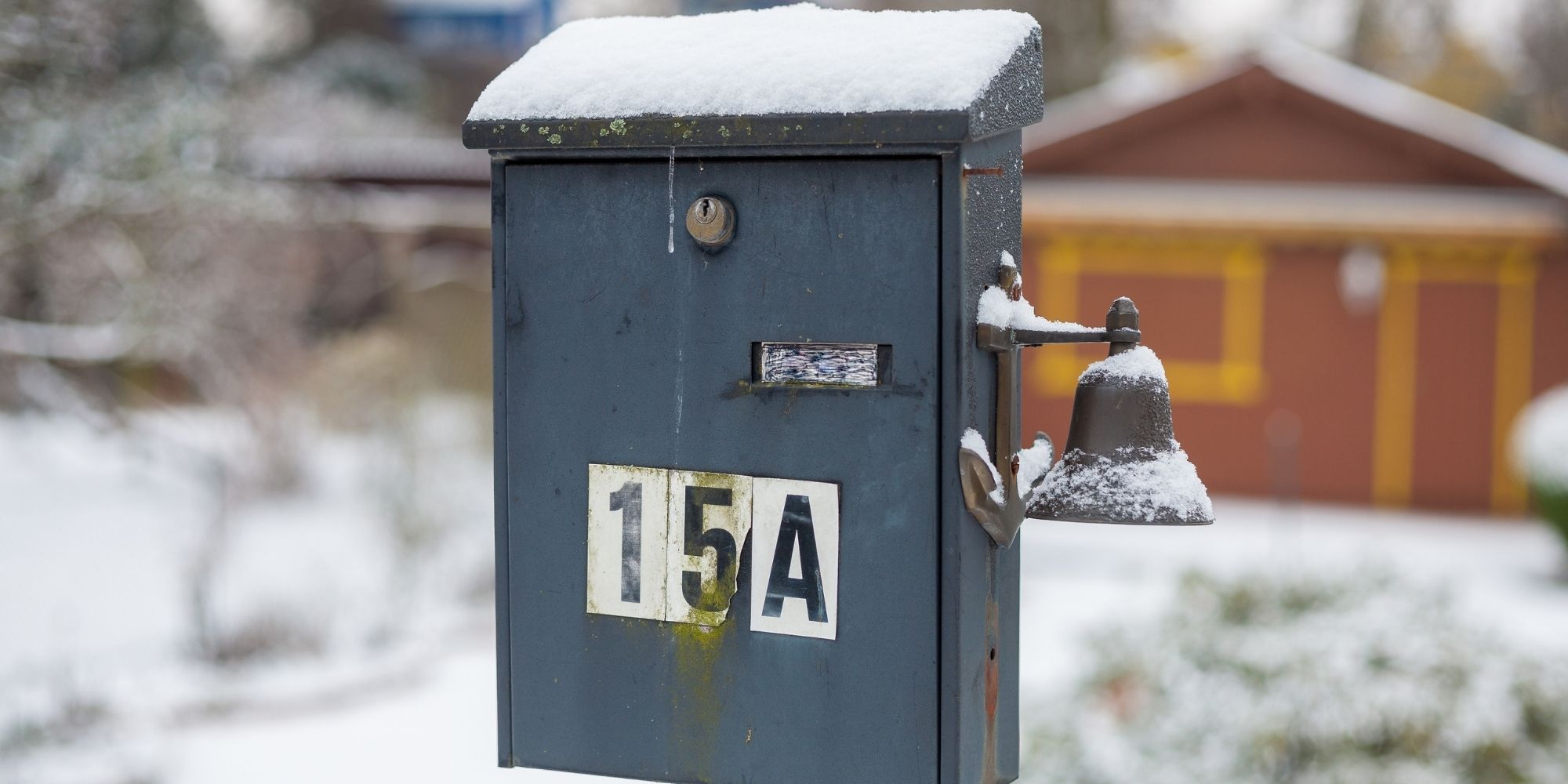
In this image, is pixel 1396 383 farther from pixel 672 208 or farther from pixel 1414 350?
pixel 672 208

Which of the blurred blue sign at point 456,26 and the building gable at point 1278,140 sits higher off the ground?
the blurred blue sign at point 456,26

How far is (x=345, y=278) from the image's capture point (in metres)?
13.9

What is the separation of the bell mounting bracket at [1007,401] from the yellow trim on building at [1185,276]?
10638mm

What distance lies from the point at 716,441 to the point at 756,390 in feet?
0.25

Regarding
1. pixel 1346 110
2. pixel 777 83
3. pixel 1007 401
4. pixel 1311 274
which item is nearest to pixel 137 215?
pixel 777 83

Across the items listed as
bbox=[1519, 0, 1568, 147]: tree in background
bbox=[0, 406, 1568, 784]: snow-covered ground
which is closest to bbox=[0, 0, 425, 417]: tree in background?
bbox=[0, 406, 1568, 784]: snow-covered ground

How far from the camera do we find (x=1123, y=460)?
1.81m

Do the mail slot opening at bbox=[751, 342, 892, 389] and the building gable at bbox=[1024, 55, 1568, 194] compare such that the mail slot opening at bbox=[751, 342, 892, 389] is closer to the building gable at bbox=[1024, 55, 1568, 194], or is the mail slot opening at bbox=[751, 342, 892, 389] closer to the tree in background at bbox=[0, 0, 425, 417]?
the tree in background at bbox=[0, 0, 425, 417]

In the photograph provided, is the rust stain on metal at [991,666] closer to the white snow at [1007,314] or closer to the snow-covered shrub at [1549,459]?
the white snow at [1007,314]

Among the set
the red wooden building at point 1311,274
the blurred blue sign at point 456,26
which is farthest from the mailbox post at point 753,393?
the blurred blue sign at point 456,26

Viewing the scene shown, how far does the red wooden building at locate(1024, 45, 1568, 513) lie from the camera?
470 inches

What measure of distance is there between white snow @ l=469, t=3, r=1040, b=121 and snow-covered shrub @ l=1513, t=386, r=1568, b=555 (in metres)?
9.20

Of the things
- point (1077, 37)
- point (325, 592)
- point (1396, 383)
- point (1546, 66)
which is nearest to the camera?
point (325, 592)

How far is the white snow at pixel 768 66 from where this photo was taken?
1623mm
